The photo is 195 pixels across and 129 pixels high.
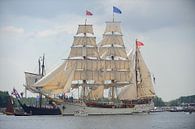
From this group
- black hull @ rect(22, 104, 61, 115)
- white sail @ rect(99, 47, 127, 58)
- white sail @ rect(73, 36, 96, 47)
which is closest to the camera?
black hull @ rect(22, 104, 61, 115)

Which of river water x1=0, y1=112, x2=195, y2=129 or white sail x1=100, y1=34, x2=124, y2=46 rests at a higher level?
white sail x1=100, y1=34, x2=124, y2=46

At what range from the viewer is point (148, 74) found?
66.8 m

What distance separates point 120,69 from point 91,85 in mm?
4297

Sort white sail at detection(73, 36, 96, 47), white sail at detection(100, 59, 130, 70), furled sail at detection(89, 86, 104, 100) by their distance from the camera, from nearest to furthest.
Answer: white sail at detection(73, 36, 96, 47)
furled sail at detection(89, 86, 104, 100)
white sail at detection(100, 59, 130, 70)

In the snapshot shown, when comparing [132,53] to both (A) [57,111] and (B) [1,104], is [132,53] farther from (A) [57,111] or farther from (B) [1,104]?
(B) [1,104]

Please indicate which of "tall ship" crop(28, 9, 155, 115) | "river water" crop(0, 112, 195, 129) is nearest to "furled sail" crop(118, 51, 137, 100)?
"tall ship" crop(28, 9, 155, 115)

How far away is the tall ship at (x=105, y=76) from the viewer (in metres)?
62.9

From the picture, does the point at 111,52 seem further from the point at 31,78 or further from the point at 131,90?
the point at 31,78

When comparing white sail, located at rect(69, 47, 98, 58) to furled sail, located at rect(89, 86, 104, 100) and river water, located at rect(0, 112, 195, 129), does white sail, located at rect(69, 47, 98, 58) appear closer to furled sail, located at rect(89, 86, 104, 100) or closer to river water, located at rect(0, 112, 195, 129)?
furled sail, located at rect(89, 86, 104, 100)

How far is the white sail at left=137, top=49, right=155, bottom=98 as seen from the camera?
66688 mm

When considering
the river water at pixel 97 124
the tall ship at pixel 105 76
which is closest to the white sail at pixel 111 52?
the tall ship at pixel 105 76

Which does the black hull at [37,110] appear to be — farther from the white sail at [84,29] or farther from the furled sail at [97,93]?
the white sail at [84,29]

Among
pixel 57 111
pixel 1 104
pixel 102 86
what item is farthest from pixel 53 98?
pixel 1 104

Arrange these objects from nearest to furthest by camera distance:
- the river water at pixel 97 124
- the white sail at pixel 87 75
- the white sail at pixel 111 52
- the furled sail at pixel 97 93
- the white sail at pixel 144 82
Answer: the river water at pixel 97 124
the white sail at pixel 87 75
the furled sail at pixel 97 93
the white sail at pixel 144 82
the white sail at pixel 111 52
